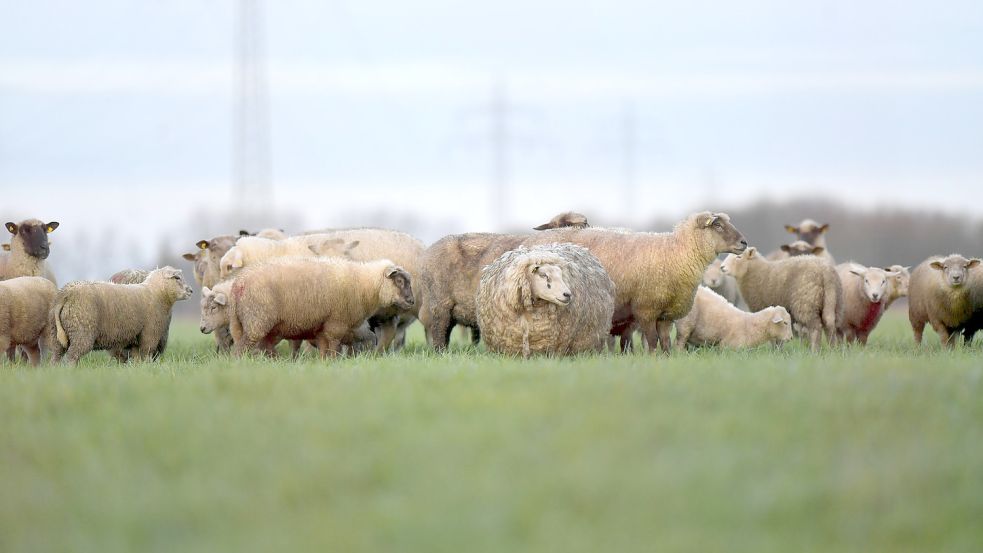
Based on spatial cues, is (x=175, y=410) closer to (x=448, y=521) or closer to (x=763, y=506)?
(x=448, y=521)

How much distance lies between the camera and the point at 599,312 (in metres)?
12.3

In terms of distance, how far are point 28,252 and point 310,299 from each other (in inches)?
196

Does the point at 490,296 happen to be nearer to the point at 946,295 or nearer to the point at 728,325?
the point at 728,325

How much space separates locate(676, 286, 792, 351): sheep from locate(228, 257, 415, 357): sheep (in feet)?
12.0

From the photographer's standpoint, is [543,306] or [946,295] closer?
[543,306]

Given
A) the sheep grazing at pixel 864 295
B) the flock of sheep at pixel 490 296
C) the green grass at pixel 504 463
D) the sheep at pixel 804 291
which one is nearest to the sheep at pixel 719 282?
the sheep at pixel 804 291

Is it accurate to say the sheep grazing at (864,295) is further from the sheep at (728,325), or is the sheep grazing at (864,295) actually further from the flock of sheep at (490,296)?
the sheep at (728,325)

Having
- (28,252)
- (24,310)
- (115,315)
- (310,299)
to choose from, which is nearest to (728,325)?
(310,299)

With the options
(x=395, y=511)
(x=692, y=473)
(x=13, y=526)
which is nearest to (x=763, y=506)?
(x=692, y=473)

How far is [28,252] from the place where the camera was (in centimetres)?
1570

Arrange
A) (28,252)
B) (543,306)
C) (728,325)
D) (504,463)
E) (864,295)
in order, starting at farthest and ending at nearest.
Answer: (864,295) < (28,252) < (728,325) < (543,306) < (504,463)

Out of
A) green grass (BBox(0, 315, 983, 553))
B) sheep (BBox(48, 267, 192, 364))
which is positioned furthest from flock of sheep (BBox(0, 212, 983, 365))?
green grass (BBox(0, 315, 983, 553))

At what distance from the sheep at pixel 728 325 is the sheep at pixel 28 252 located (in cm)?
864

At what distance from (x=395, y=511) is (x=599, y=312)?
665 cm
